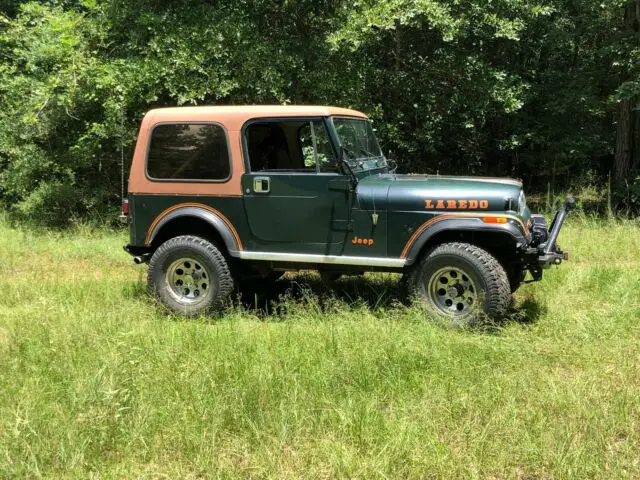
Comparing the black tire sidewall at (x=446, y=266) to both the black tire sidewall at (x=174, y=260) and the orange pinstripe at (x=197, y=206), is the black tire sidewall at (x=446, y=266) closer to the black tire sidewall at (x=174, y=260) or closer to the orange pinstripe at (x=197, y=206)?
the orange pinstripe at (x=197, y=206)

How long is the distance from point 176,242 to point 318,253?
1409 millimetres

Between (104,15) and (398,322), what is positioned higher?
(104,15)

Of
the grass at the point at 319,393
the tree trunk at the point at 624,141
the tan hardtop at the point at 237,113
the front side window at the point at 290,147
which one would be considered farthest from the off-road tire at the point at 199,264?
the tree trunk at the point at 624,141

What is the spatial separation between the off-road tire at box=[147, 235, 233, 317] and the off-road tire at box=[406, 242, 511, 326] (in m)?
1.82

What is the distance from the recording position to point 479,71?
38.0 feet

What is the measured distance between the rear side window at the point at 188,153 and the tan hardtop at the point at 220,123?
6cm

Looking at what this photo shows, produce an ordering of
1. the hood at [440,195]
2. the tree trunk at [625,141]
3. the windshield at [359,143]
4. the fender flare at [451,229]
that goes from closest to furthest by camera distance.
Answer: the fender flare at [451,229] < the hood at [440,195] < the windshield at [359,143] < the tree trunk at [625,141]

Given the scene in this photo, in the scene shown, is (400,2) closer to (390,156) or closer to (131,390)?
(390,156)

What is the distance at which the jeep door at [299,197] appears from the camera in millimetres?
5305

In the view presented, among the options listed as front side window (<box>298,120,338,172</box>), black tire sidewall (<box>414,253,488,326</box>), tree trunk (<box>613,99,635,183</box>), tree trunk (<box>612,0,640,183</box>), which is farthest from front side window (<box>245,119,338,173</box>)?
tree trunk (<box>613,99,635,183</box>)

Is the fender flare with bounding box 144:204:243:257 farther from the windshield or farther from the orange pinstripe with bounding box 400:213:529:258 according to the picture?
the orange pinstripe with bounding box 400:213:529:258

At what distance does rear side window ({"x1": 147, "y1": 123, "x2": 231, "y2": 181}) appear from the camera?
5621mm

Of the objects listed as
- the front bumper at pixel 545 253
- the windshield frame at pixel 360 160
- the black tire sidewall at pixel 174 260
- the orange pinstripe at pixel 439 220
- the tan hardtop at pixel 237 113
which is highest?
the tan hardtop at pixel 237 113

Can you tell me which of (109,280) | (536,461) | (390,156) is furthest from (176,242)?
(536,461)
